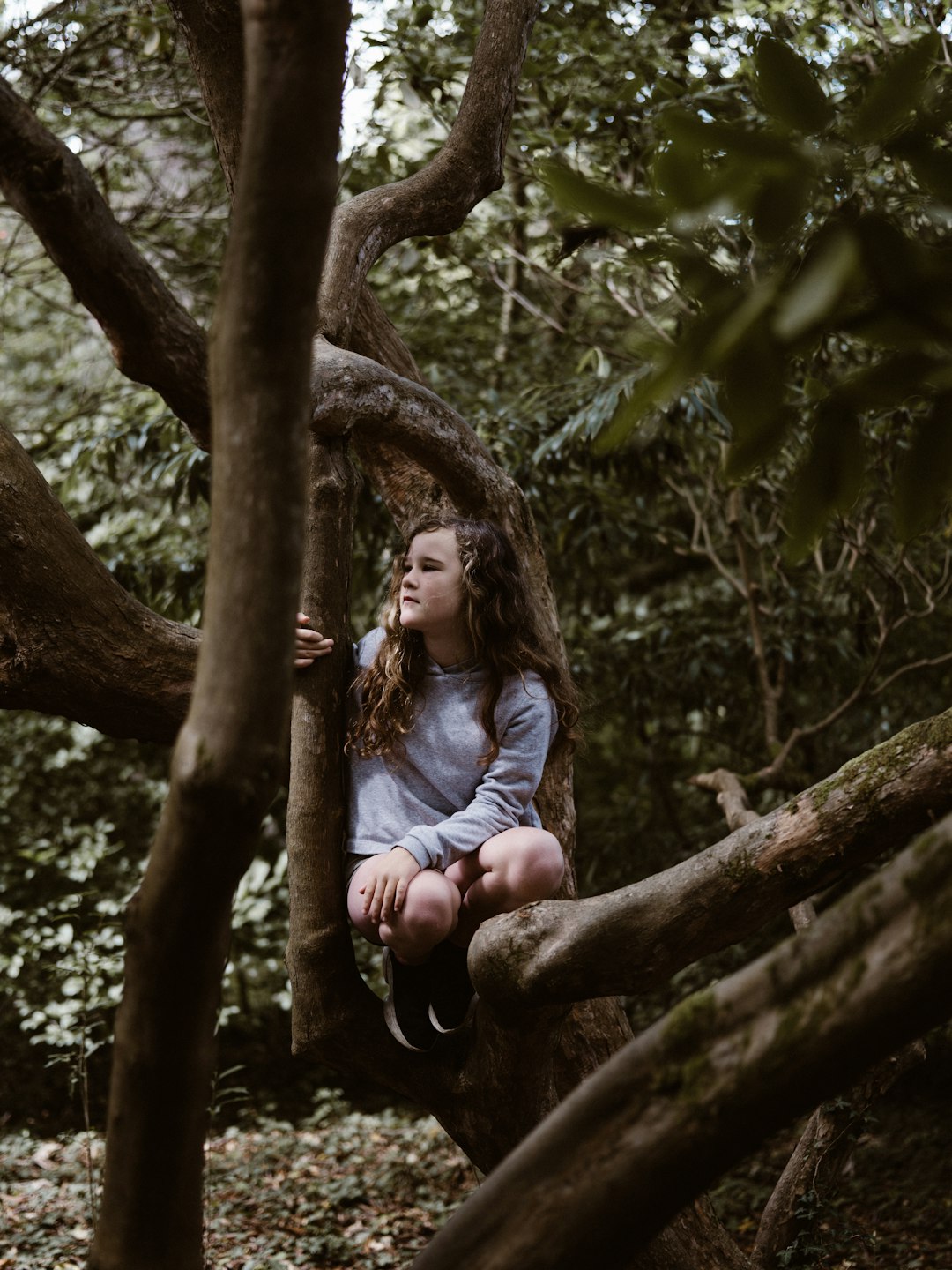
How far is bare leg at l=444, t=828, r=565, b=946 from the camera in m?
2.23

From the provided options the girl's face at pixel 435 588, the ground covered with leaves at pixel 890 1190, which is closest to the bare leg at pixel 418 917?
the girl's face at pixel 435 588

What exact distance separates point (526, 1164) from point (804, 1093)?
31cm

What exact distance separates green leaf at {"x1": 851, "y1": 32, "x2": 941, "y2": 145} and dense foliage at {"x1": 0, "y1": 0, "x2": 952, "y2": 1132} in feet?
3.37

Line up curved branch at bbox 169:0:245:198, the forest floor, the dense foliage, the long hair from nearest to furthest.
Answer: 1. the long hair
2. curved branch at bbox 169:0:245:198
3. the forest floor
4. the dense foliage

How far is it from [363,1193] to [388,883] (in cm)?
315

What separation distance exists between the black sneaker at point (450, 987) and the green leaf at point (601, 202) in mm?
1692

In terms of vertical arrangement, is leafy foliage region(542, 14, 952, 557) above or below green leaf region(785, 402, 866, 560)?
above

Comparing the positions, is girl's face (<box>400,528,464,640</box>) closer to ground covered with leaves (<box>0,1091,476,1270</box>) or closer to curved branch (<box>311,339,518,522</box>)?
curved branch (<box>311,339,518,522</box>)

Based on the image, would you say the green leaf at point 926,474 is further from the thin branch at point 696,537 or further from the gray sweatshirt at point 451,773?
the thin branch at point 696,537

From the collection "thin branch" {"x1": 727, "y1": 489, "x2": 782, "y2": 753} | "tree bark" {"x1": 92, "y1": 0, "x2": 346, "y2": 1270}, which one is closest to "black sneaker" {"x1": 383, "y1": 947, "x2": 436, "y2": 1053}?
"tree bark" {"x1": 92, "y1": 0, "x2": 346, "y2": 1270}

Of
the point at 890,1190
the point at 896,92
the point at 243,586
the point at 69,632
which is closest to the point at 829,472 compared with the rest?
the point at 896,92

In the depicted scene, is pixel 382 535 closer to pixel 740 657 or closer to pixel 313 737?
pixel 740 657

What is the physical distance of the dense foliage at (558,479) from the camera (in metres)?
4.39

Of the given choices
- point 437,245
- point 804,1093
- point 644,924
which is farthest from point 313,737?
point 437,245
